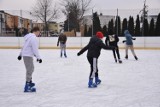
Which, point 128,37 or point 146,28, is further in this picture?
point 146,28

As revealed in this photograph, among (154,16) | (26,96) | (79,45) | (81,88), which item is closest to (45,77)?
(81,88)

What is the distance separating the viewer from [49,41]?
22.8m

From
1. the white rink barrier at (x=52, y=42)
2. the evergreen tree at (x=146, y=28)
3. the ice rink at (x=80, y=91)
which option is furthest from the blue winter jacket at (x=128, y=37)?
the evergreen tree at (x=146, y=28)

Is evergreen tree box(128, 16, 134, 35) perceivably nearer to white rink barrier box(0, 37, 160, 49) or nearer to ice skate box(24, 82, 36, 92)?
white rink barrier box(0, 37, 160, 49)

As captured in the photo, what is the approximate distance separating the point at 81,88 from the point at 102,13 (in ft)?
55.4

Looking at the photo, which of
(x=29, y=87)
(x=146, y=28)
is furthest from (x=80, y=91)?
Answer: (x=146, y=28)

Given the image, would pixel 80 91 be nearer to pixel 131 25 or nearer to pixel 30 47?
pixel 30 47

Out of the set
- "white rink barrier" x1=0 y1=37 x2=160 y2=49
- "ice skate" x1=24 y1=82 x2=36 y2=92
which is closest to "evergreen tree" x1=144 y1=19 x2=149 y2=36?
"white rink barrier" x1=0 y1=37 x2=160 y2=49

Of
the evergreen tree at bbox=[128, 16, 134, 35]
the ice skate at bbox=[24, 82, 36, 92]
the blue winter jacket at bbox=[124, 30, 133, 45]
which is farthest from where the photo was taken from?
the evergreen tree at bbox=[128, 16, 134, 35]

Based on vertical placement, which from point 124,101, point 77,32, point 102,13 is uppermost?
point 102,13

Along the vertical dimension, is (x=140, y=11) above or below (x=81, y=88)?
above

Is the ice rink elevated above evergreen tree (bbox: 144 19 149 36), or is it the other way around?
evergreen tree (bbox: 144 19 149 36)

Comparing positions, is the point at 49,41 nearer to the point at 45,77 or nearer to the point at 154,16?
the point at 154,16

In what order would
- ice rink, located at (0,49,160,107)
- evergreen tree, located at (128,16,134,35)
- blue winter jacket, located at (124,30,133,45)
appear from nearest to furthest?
ice rink, located at (0,49,160,107) → blue winter jacket, located at (124,30,133,45) → evergreen tree, located at (128,16,134,35)
